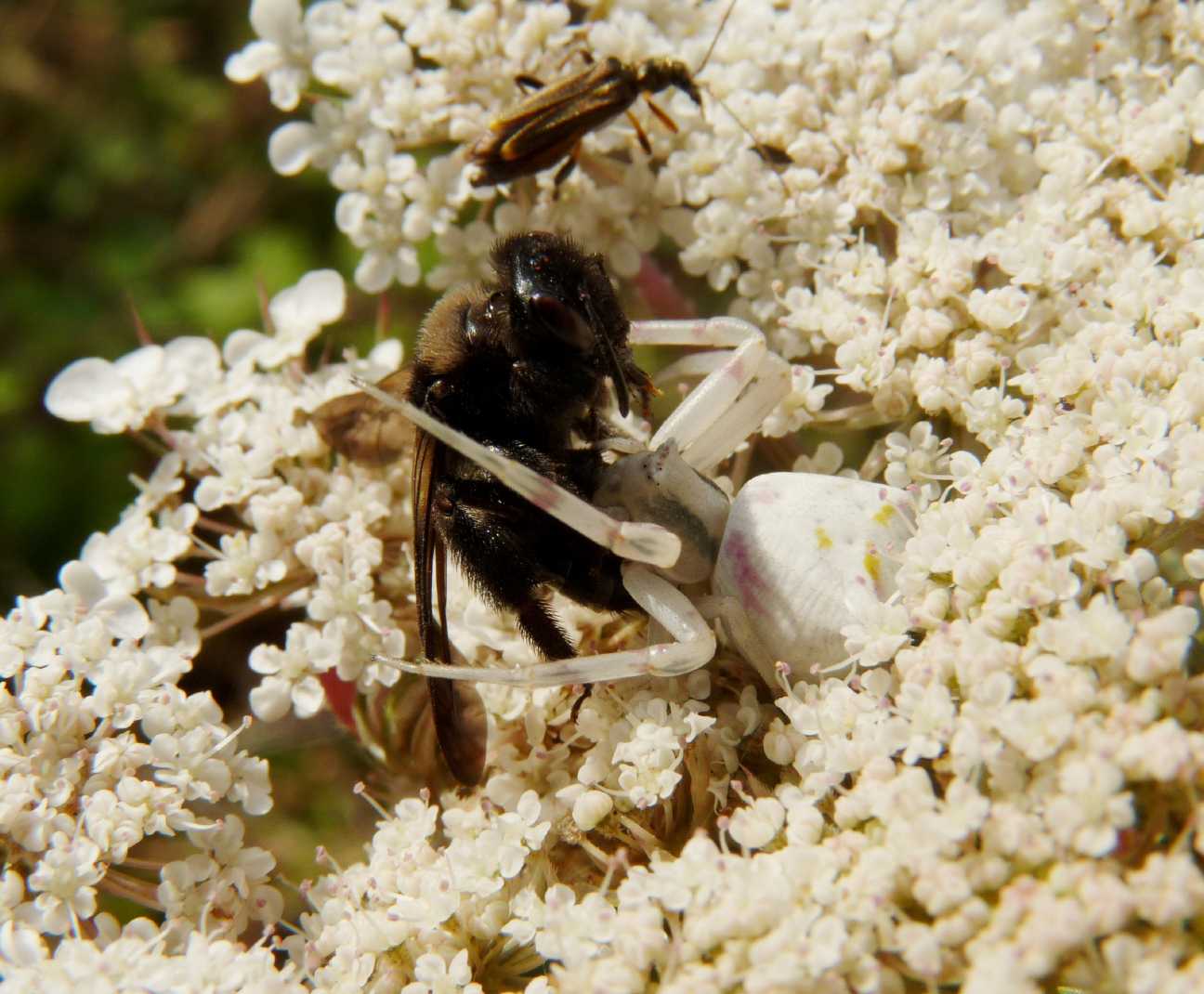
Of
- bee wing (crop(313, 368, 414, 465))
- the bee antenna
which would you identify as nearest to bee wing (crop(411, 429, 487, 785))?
bee wing (crop(313, 368, 414, 465))

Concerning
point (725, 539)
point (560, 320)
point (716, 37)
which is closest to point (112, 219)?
point (716, 37)

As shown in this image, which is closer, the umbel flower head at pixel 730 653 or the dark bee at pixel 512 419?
the umbel flower head at pixel 730 653

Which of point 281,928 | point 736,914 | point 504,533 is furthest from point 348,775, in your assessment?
point 736,914

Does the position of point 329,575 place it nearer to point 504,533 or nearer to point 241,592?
point 241,592

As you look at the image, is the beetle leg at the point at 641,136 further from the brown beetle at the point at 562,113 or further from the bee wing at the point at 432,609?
the bee wing at the point at 432,609

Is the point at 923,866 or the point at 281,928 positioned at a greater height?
the point at 923,866

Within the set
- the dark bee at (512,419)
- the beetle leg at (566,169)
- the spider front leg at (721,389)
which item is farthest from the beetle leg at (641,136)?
the dark bee at (512,419)
